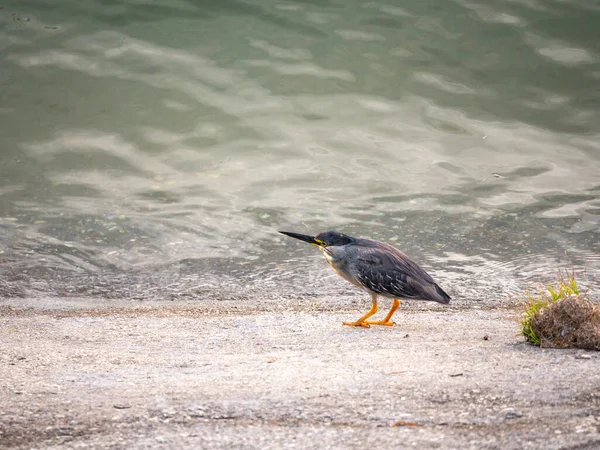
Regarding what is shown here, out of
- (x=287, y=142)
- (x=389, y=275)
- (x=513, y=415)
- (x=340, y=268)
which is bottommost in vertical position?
(x=287, y=142)

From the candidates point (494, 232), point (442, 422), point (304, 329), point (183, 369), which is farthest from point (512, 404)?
point (494, 232)

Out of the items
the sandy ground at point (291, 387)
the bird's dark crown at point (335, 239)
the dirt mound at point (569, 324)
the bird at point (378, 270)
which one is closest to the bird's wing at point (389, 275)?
the bird at point (378, 270)

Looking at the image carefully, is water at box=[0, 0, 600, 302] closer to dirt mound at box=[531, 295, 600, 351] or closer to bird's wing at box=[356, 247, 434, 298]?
bird's wing at box=[356, 247, 434, 298]

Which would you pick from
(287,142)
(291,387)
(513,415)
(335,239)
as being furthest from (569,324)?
(287,142)

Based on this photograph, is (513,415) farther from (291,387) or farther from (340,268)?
(340,268)

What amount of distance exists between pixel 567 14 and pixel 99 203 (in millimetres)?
9504

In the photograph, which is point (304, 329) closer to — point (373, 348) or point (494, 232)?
point (373, 348)

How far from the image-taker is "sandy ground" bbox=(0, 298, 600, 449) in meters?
4.03

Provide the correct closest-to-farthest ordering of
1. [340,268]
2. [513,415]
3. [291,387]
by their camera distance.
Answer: [513,415], [291,387], [340,268]

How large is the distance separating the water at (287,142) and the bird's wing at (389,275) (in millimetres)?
1751

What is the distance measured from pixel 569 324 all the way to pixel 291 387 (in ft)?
6.45

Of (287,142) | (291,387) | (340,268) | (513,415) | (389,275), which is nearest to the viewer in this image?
(513,415)

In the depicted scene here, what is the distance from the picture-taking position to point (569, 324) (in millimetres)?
5434

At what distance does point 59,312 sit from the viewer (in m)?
7.55
